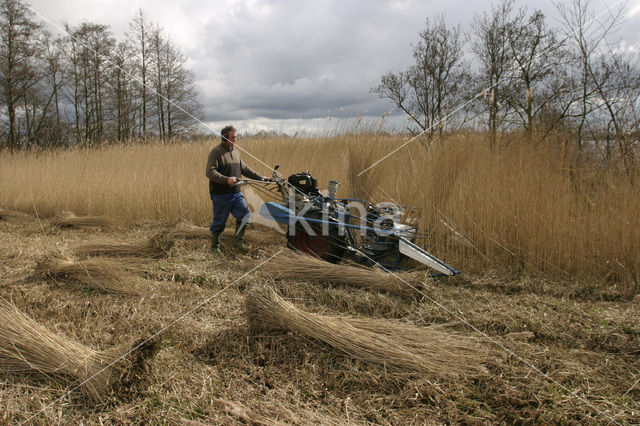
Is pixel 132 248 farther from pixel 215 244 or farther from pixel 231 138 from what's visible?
pixel 231 138

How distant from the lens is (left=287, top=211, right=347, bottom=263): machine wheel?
3.76 metres

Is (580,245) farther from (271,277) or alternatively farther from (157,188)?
(157,188)

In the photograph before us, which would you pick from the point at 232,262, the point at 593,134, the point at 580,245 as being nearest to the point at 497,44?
the point at 593,134

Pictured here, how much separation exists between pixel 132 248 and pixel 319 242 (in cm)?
198

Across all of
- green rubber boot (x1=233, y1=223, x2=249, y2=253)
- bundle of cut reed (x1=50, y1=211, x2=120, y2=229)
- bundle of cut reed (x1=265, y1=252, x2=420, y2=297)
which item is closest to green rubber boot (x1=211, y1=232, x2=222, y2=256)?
green rubber boot (x1=233, y1=223, x2=249, y2=253)

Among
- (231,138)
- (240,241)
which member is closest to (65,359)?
(240,241)

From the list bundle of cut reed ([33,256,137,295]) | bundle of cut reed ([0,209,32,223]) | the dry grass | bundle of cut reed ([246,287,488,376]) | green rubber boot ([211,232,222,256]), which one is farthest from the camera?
bundle of cut reed ([0,209,32,223])

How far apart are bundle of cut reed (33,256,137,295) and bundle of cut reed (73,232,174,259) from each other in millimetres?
586

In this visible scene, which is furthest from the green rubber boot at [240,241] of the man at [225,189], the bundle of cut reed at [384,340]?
the bundle of cut reed at [384,340]

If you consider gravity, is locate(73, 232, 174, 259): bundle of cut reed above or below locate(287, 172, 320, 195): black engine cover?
below

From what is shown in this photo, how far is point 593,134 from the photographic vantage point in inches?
147

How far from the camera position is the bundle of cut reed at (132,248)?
163 inches

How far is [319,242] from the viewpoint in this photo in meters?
3.95

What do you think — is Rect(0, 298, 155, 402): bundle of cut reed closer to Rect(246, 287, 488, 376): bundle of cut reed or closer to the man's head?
Rect(246, 287, 488, 376): bundle of cut reed
